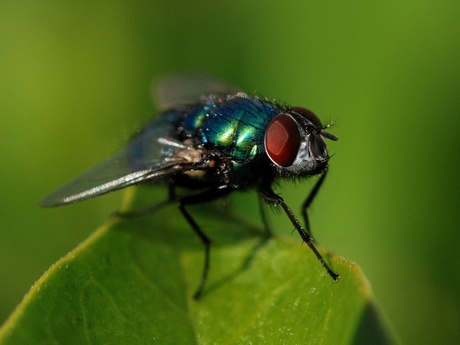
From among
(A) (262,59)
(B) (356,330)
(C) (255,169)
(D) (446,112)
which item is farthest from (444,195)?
(B) (356,330)

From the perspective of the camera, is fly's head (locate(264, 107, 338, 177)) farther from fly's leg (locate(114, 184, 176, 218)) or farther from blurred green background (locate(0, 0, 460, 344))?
fly's leg (locate(114, 184, 176, 218))

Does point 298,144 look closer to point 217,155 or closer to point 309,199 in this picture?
point 309,199

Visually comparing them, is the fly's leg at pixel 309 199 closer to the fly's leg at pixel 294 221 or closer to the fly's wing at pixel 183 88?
the fly's leg at pixel 294 221

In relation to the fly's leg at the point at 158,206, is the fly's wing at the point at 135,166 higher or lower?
higher

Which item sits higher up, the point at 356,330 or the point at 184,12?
the point at 184,12

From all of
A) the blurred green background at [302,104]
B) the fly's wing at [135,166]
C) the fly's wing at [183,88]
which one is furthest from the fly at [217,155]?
the fly's wing at [183,88]

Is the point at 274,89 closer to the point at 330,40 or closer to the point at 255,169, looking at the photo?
the point at 330,40

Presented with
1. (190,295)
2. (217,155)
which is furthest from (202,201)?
(190,295)
